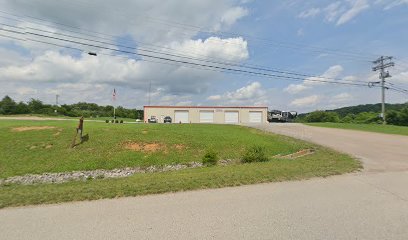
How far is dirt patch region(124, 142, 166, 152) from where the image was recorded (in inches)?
734

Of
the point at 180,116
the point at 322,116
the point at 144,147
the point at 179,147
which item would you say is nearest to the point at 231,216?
the point at 179,147

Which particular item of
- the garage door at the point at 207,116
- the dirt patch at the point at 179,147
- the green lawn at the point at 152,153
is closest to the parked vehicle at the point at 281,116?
the garage door at the point at 207,116

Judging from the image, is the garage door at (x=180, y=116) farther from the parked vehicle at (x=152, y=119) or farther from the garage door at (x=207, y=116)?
the parked vehicle at (x=152, y=119)

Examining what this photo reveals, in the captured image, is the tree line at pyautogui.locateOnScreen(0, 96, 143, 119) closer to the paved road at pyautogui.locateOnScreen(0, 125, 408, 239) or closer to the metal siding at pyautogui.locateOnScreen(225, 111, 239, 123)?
the metal siding at pyautogui.locateOnScreen(225, 111, 239, 123)

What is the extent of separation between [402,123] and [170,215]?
82370mm

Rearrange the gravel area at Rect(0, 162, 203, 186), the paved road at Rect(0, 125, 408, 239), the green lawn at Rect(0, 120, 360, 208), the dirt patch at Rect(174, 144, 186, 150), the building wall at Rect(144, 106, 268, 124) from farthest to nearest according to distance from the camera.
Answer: the building wall at Rect(144, 106, 268, 124)
the dirt patch at Rect(174, 144, 186, 150)
the gravel area at Rect(0, 162, 203, 186)
the green lawn at Rect(0, 120, 360, 208)
the paved road at Rect(0, 125, 408, 239)

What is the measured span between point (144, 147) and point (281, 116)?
135 ft

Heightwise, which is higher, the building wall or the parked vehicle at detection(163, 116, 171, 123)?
the building wall

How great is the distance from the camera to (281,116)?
5544 centimetres

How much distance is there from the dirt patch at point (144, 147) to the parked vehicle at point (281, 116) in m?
39.9

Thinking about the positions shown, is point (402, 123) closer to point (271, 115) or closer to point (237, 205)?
point (271, 115)

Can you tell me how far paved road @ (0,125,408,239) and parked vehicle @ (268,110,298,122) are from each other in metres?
49.4

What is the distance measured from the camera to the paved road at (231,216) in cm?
421

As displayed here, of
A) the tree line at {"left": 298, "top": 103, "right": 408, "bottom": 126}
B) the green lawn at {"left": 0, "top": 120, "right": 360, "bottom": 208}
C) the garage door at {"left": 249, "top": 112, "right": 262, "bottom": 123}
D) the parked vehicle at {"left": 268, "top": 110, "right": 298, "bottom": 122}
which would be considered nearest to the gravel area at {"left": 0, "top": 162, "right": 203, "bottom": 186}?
the green lawn at {"left": 0, "top": 120, "right": 360, "bottom": 208}
